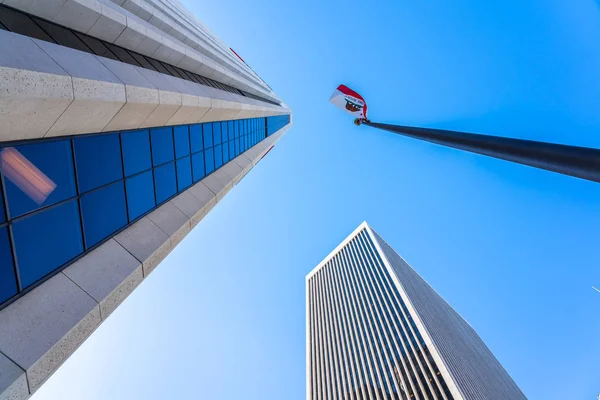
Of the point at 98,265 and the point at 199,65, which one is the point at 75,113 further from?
the point at 199,65

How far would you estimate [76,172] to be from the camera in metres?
8.73

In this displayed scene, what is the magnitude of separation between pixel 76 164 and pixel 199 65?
1334cm

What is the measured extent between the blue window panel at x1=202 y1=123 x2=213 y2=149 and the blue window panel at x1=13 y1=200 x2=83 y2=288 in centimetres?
1130

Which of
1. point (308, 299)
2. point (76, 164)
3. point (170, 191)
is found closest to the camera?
point (76, 164)

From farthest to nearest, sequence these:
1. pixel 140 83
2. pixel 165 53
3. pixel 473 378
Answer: pixel 473 378 → pixel 165 53 → pixel 140 83

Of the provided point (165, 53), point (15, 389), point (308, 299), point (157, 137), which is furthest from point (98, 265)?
point (308, 299)

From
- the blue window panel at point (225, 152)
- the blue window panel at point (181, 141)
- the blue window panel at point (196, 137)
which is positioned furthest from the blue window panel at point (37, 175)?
the blue window panel at point (225, 152)

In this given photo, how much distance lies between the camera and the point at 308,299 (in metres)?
135

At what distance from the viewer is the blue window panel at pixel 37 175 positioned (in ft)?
21.7

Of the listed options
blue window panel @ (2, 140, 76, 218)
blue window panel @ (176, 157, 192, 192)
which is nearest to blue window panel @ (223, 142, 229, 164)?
blue window panel @ (176, 157, 192, 192)

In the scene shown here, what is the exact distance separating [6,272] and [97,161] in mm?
4055

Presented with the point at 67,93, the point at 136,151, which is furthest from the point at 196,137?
the point at 67,93

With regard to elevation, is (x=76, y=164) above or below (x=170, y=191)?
above

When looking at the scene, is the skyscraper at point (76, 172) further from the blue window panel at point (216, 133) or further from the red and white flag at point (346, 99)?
the red and white flag at point (346, 99)
